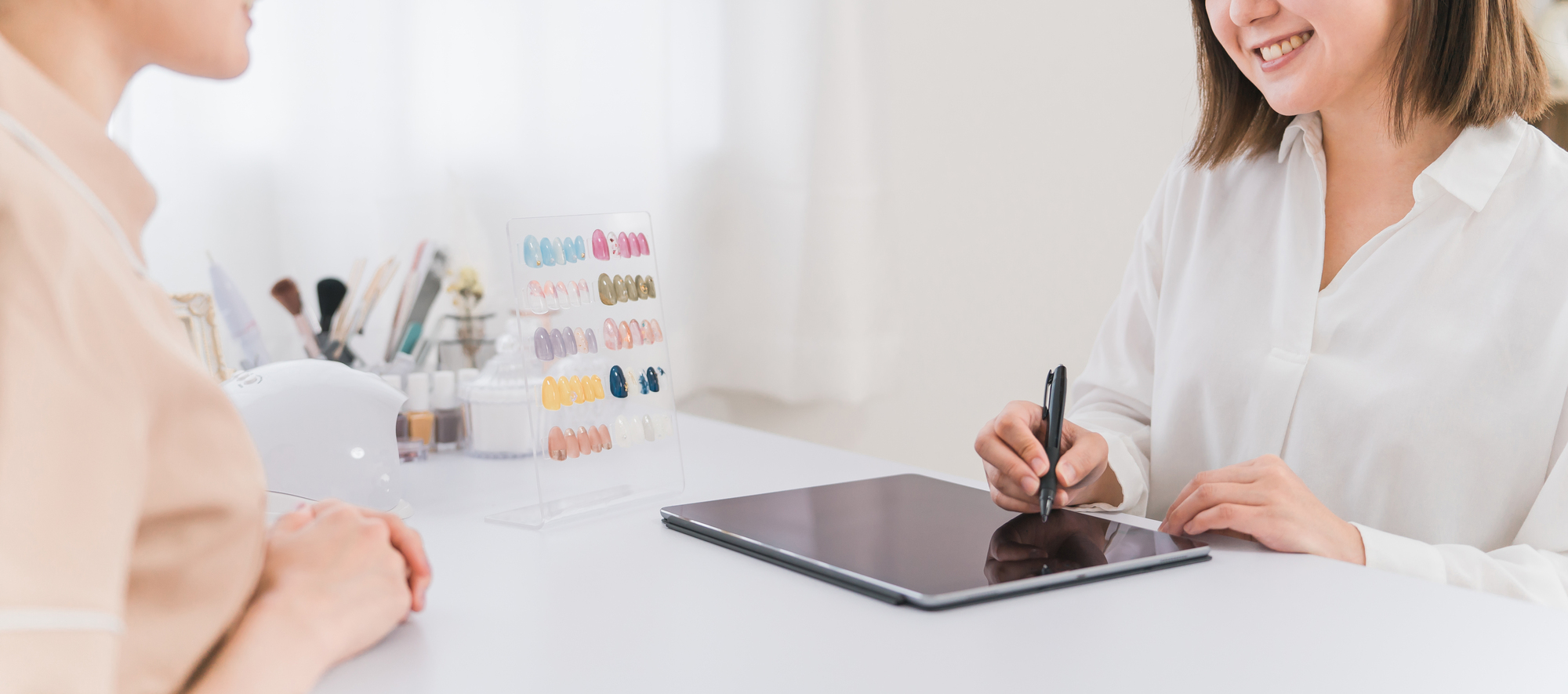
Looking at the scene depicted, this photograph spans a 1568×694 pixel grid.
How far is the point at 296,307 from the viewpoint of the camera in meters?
1.07

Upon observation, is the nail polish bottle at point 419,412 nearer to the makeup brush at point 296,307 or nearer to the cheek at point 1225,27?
the makeup brush at point 296,307

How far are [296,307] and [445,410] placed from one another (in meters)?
0.18

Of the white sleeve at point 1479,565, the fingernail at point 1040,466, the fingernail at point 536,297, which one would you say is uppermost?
the fingernail at point 536,297

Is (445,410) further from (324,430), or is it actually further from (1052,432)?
(1052,432)

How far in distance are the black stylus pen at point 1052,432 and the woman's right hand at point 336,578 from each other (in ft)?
1.52

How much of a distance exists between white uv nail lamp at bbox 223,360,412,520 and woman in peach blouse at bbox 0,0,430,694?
11.8 inches

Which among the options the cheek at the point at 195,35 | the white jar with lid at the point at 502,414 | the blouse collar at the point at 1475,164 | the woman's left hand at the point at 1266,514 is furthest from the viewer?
the white jar with lid at the point at 502,414

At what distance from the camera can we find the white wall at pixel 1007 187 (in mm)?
1881

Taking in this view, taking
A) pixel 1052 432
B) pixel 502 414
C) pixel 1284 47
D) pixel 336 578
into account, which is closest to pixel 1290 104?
pixel 1284 47

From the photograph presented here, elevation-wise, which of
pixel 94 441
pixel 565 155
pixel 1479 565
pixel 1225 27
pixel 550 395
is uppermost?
pixel 1225 27

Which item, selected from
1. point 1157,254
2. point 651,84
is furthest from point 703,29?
point 1157,254

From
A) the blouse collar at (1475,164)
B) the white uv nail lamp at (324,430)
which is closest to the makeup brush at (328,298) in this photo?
the white uv nail lamp at (324,430)

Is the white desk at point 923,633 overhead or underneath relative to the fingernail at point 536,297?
underneath

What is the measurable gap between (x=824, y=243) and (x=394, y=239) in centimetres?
67
